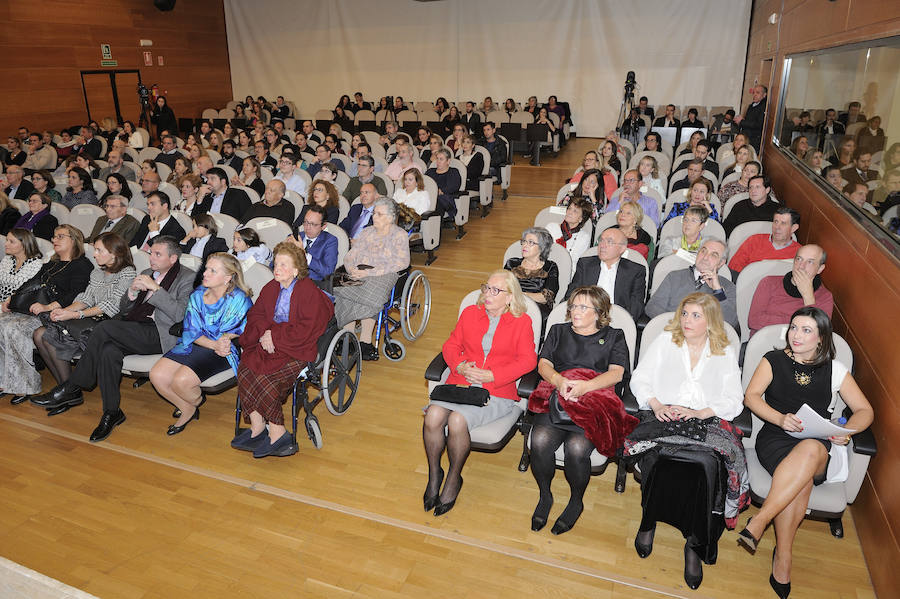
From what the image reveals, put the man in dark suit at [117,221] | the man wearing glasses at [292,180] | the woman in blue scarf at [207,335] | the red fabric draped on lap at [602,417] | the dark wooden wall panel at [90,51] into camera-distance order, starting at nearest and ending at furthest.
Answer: the red fabric draped on lap at [602,417], the woman in blue scarf at [207,335], the man in dark suit at [117,221], the man wearing glasses at [292,180], the dark wooden wall panel at [90,51]

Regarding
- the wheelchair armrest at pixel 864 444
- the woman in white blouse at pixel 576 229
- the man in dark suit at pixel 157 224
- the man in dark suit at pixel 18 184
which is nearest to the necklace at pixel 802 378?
the wheelchair armrest at pixel 864 444

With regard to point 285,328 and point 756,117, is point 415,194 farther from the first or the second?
point 756,117

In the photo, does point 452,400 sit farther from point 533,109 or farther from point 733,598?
point 533,109

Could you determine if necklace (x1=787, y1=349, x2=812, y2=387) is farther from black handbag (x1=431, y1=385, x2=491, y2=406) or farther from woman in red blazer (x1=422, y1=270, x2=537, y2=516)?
black handbag (x1=431, y1=385, x2=491, y2=406)

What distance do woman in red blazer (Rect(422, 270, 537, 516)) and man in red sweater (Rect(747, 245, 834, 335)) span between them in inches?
62.2

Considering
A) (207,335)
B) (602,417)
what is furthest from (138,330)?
(602,417)

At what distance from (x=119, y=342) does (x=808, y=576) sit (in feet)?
13.6

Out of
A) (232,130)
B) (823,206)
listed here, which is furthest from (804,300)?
(232,130)

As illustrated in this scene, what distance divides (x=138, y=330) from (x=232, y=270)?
2.60 ft

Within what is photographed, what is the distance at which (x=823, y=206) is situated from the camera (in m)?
4.58

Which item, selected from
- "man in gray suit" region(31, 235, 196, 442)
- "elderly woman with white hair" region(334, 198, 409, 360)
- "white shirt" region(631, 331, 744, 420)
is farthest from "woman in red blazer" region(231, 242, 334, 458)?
"white shirt" region(631, 331, 744, 420)

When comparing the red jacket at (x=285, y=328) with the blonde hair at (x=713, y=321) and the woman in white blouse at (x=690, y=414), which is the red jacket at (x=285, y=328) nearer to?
the woman in white blouse at (x=690, y=414)

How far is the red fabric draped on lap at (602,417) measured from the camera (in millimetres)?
2949

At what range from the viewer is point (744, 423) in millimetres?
2865
